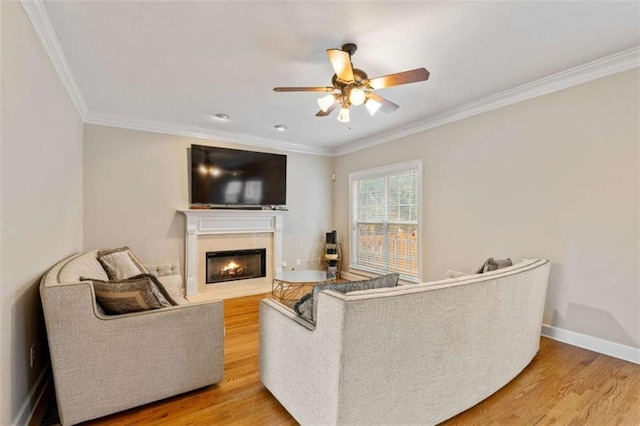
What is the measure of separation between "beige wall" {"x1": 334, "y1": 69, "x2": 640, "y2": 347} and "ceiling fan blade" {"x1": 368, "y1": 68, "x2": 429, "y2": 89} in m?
1.76

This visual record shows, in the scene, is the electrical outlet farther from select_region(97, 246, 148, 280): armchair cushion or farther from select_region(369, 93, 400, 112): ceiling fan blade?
select_region(369, 93, 400, 112): ceiling fan blade

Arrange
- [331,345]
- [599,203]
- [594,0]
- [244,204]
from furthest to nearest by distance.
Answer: [244,204]
[599,203]
[594,0]
[331,345]

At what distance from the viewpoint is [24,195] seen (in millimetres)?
1815

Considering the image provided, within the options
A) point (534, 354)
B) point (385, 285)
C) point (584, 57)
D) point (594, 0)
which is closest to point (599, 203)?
point (584, 57)

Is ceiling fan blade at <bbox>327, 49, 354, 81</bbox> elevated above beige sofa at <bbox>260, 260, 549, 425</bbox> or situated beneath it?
elevated above

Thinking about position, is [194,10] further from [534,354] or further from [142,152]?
[534,354]

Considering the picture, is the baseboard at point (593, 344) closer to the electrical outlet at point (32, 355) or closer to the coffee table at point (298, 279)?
the coffee table at point (298, 279)

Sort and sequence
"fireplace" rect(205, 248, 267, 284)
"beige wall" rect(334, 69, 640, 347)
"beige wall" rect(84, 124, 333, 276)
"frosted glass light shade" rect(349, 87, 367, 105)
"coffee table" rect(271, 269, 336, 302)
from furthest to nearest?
"fireplace" rect(205, 248, 267, 284) < "beige wall" rect(84, 124, 333, 276) < "coffee table" rect(271, 269, 336, 302) < "beige wall" rect(334, 69, 640, 347) < "frosted glass light shade" rect(349, 87, 367, 105)

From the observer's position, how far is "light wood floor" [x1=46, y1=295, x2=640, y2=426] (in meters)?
1.88

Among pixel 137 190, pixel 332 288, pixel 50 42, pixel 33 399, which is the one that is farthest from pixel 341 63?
pixel 137 190

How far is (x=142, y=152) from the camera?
14.3 feet

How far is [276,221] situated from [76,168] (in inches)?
110

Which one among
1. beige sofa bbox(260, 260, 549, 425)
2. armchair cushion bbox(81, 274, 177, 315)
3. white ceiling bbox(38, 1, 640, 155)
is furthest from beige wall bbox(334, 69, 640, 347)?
armchair cushion bbox(81, 274, 177, 315)

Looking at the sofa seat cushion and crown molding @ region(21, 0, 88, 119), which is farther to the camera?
crown molding @ region(21, 0, 88, 119)
